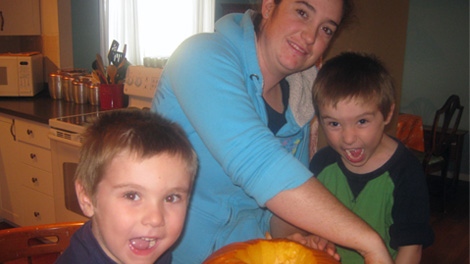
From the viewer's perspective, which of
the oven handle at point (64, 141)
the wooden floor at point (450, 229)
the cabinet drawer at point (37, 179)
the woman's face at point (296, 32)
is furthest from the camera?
the wooden floor at point (450, 229)

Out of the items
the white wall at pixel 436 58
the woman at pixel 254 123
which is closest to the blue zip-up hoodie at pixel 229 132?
the woman at pixel 254 123

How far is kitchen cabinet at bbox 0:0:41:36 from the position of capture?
11.4ft

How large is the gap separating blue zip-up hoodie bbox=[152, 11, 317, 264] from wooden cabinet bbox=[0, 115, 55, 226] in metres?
2.06

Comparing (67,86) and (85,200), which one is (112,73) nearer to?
(67,86)

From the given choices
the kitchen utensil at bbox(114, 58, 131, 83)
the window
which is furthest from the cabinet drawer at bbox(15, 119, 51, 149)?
the window

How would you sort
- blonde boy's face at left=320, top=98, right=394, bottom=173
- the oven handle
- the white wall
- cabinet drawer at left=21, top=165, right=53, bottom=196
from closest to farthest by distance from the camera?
blonde boy's face at left=320, top=98, right=394, bottom=173, the oven handle, cabinet drawer at left=21, top=165, right=53, bottom=196, the white wall

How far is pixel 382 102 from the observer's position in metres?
1.09

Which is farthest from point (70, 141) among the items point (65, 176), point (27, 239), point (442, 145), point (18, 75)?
point (442, 145)

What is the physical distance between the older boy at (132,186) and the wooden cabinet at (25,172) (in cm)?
210

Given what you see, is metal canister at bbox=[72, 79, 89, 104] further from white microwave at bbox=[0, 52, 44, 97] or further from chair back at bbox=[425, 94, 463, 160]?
chair back at bbox=[425, 94, 463, 160]

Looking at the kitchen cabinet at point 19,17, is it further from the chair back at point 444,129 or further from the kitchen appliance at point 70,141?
the chair back at point 444,129

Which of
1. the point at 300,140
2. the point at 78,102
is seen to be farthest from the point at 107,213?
the point at 78,102

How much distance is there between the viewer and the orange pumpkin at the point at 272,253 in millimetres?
766

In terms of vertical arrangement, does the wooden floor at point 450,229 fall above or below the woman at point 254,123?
below
